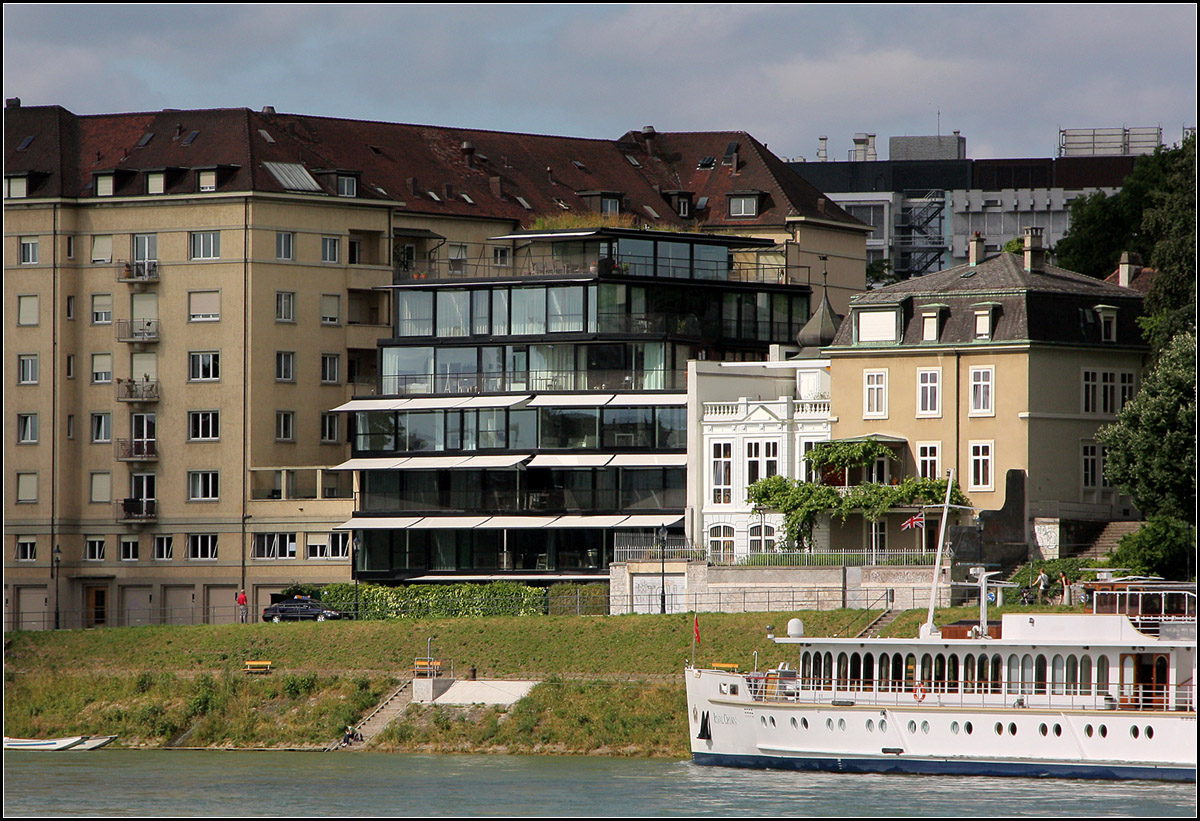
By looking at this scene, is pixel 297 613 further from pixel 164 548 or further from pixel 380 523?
pixel 164 548

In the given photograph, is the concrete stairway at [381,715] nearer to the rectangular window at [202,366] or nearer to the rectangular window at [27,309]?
the rectangular window at [202,366]

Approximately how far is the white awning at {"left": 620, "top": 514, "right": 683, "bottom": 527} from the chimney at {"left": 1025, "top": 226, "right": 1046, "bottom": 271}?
55.2 ft

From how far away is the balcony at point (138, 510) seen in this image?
4060 inches

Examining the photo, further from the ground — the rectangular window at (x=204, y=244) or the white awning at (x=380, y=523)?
the rectangular window at (x=204, y=244)

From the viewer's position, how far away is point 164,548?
103125mm

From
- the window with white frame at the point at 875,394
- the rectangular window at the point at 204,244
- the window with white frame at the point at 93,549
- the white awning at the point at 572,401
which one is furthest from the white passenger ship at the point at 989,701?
the window with white frame at the point at 93,549

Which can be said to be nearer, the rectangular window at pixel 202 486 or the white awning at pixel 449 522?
the white awning at pixel 449 522

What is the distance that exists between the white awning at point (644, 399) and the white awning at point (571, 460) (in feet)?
7.27

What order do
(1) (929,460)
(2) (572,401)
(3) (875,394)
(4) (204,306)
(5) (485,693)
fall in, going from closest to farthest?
1. (5) (485,693)
2. (1) (929,460)
3. (3) (875,394)
4. (2) (572,401)
5. (4) (204,306)

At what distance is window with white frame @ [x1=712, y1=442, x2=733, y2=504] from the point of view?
8825 centimetres

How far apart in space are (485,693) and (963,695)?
19224 mm

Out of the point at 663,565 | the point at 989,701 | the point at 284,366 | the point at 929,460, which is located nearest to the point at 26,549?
the point at 284,366

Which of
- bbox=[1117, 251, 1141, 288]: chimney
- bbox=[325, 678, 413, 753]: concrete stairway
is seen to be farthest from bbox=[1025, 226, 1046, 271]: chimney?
bbox=[325, 678, 413, 753]: concrete stairway

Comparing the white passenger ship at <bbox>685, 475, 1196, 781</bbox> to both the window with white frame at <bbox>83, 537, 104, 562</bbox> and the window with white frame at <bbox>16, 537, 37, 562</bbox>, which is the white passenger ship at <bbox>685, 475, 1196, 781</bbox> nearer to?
the window with white frame at <bbox>83, 537, 104, 562</bbox>
